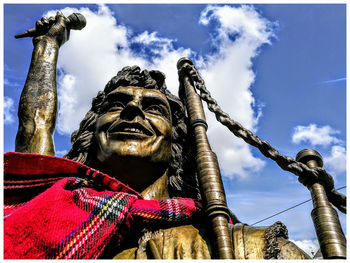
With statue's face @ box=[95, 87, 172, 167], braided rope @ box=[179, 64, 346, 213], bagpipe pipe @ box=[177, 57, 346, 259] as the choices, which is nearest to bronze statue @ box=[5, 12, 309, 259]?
statue's face @ box=[95, 87, 172, 167]

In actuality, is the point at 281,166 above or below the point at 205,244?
above

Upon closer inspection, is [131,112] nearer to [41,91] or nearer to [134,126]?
[134,126]

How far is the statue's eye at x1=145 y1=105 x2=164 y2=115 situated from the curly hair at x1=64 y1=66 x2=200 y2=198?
1.02 feet

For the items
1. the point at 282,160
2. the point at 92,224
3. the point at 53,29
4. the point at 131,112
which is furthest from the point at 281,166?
the point at 53,29

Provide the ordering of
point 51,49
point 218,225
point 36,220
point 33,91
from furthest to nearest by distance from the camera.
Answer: point 51,49, point 33,91, point 218,225, point 36,220

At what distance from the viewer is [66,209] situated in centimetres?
213

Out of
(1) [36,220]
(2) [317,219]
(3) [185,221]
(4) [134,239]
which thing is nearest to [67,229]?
(1) [36,220]

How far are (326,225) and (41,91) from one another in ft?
9.06

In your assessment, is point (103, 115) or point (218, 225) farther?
point (103, 115)

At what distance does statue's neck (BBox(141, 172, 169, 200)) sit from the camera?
3.02 m

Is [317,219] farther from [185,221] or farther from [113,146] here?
[113,146]

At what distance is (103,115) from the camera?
3.41 meters

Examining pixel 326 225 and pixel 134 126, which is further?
pixel 134 126

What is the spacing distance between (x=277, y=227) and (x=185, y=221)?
2.10ft
